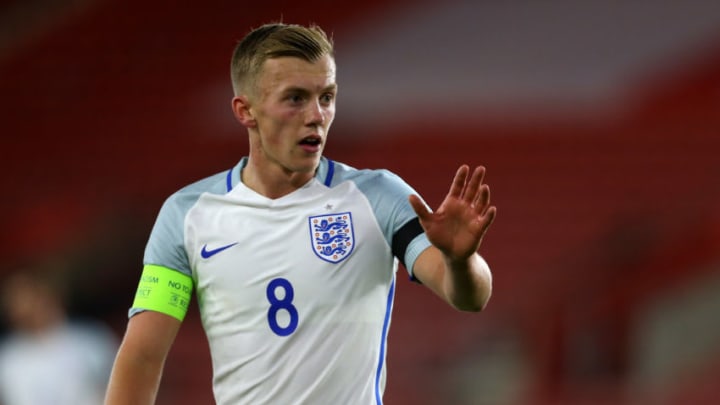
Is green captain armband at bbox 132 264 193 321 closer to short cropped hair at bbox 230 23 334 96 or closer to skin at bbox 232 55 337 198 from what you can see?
skin at bbox 232 55 337 198

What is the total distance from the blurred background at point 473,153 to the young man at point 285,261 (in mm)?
6150

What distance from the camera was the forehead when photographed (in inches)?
129

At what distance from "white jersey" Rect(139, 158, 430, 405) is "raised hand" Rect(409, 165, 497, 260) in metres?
0.26

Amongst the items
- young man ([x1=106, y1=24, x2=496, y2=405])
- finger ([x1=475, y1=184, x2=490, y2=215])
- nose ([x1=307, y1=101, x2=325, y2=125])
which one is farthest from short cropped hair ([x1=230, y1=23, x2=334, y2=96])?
finger ([x1=475, y1=184, x2=490, y2=215])

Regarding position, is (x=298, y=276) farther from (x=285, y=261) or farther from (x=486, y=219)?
(x=486, y=219)

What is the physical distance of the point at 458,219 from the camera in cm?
296

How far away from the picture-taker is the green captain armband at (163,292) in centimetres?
337

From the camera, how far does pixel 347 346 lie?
10.9 ft

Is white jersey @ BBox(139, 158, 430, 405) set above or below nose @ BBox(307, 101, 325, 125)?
below

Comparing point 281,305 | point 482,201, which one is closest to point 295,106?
point 281,305

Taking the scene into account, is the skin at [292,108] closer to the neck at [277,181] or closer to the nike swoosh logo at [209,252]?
the neck at [277,181]

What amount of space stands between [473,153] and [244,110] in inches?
304

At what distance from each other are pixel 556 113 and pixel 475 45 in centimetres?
119

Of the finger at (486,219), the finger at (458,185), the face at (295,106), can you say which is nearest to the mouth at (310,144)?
the face at (295,106)
